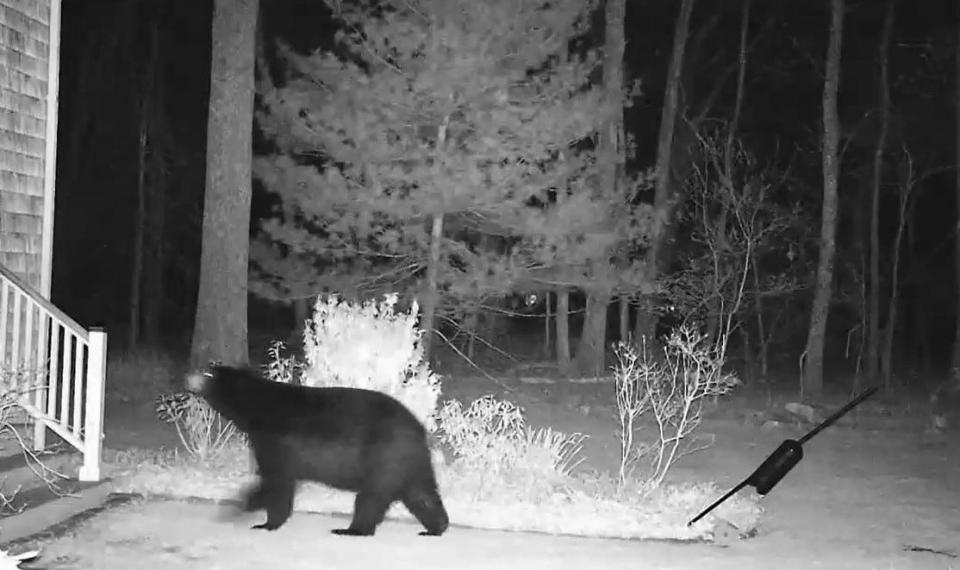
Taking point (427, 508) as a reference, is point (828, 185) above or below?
above

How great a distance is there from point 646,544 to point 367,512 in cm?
180

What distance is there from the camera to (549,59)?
50.4ft

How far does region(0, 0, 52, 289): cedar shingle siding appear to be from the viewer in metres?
8.62

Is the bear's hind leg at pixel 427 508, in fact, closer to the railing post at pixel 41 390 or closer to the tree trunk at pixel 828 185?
the railing post at pixel 41 390

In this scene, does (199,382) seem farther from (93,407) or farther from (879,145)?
(879,145)

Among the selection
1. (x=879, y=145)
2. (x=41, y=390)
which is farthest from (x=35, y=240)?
(x=879, y=145)

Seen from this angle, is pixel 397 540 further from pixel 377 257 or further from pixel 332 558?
pixel 377 257

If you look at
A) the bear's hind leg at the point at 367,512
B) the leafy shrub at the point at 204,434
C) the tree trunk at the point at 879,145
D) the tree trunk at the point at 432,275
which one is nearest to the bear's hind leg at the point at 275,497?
the bear's hind leg at the point at 367,512

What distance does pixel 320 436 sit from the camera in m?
6.52

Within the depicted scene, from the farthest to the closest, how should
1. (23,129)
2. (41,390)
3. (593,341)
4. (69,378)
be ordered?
(593,341), (23,129), (41,390), (69,378)

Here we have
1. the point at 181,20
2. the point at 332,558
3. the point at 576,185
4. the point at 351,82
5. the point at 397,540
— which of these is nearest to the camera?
the point at 332,558

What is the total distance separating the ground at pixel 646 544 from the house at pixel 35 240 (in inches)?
39.1

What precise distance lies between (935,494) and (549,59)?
8.02 m

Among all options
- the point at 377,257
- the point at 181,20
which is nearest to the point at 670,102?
the point at 377,257
